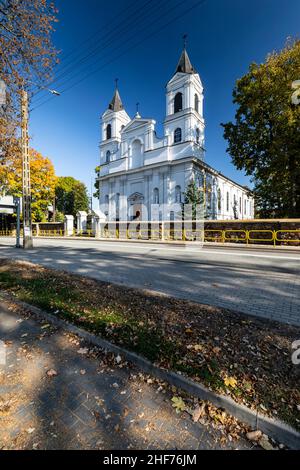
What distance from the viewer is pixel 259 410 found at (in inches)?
76.6

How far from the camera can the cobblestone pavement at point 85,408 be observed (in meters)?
1.79

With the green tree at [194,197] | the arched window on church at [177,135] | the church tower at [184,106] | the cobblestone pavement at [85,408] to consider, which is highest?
the church tower at [184,106]

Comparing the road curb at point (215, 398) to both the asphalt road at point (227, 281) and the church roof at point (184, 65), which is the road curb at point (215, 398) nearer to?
the asphalt road at point (227, 281)

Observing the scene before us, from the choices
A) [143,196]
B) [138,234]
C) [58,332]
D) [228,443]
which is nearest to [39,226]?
[143,196]

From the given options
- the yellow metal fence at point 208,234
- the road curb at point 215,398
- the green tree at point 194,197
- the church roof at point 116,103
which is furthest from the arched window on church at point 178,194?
the road curb at point 215,398

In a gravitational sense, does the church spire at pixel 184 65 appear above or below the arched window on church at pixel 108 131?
above

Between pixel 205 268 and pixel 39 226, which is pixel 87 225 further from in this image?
pixel 205 268

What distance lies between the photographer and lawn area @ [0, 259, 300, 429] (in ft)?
7.16

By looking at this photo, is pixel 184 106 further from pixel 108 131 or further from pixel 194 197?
pixel 108 131

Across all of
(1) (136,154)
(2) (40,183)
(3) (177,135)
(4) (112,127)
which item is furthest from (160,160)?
(2) (40,183)

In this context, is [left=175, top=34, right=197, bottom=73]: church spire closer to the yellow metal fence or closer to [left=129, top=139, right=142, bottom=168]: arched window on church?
[left=129, top=139, right=142, bottom=168]: arched window on church

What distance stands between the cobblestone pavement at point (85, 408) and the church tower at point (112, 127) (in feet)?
129

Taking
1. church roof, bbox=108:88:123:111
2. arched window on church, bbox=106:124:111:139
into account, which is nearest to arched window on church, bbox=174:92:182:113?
church roof, bbox=108:88:123:111
